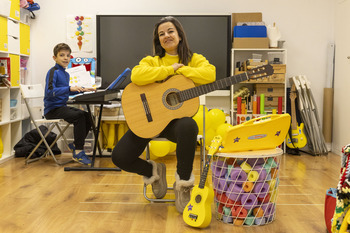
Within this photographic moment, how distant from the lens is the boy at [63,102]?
12.7 feet

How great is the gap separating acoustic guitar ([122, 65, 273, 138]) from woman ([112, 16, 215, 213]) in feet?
0.13

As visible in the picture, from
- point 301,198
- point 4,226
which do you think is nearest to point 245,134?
point 301,198

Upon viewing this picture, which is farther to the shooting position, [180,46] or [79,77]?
[79,77]

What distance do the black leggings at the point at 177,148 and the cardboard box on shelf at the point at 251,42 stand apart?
100 inches

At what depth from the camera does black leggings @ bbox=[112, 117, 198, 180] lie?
232 centimetres

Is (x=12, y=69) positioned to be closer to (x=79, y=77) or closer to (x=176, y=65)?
(x=79, y=77)

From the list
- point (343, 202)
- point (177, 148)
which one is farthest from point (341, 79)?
point (343, 202)

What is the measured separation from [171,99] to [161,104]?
0.23 ft

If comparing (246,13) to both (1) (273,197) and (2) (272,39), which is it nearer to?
(2) (272,39)

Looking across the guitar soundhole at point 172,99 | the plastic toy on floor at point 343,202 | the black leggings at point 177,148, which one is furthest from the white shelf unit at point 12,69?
the plastic toy on floor at point 343,202

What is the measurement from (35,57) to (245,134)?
352 cm

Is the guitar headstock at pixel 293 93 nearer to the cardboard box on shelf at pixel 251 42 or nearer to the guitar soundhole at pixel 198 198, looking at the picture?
the cardboard box on shelf at pixel 251 42

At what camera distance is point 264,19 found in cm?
497

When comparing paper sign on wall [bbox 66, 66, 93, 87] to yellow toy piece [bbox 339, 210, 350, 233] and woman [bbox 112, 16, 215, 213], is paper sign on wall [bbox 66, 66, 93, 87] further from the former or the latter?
yellow toy piece [bbox 339, 210, 350, 233]
